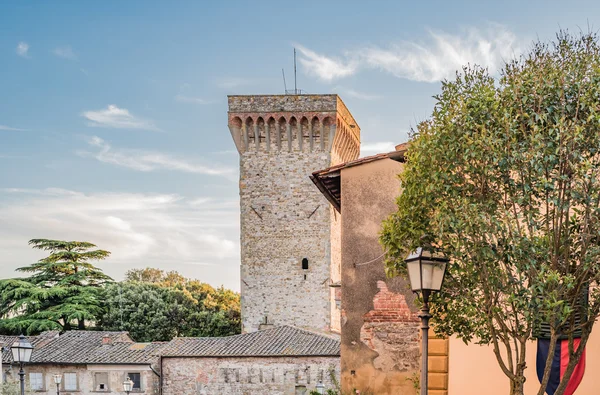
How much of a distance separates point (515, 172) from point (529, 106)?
695 millimetres

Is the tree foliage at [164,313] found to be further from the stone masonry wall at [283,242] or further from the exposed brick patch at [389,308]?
the exposed brick patch at [389,308]

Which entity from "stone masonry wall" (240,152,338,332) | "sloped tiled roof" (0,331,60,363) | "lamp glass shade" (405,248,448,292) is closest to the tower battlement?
"stone masonry wall" (240,152,338,332)

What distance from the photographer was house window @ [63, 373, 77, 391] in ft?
121

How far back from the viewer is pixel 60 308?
49.1 m

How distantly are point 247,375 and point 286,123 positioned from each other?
47.7 feet

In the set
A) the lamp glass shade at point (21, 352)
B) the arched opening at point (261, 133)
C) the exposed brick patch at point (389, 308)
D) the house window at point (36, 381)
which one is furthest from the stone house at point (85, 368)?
the exposed brick patch at point (389, 308)

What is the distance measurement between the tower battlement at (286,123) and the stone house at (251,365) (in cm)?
1133

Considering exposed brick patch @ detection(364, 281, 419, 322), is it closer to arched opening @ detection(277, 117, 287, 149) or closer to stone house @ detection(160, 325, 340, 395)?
stone house @ detection(160, 325, 340, 395)

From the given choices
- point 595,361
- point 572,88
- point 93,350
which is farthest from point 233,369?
point 572,88

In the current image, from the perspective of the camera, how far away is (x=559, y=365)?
358 inches

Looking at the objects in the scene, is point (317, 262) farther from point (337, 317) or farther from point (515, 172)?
point (515, 172)

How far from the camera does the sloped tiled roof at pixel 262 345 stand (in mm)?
32812

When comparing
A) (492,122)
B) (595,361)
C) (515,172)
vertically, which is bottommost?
(595,361)

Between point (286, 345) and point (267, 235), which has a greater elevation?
point (267, 235)
